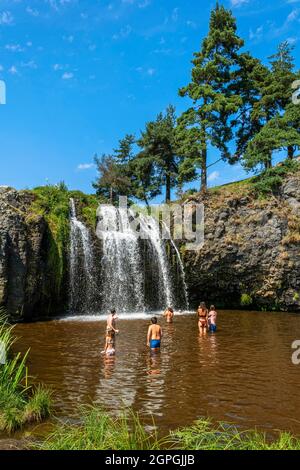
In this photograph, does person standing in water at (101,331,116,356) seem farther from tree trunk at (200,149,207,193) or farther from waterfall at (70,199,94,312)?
tree trunk at (200,149,207,193)

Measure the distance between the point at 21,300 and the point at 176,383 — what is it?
14095mm

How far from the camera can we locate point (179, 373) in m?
11.6

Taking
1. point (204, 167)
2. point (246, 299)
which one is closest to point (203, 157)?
point (204, 167)

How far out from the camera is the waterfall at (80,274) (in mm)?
26359

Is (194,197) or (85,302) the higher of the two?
(194,197)

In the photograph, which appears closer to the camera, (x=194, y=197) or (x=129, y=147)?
(x=194, y=197)

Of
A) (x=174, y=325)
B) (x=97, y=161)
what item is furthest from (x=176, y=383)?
(x=97, y=161)

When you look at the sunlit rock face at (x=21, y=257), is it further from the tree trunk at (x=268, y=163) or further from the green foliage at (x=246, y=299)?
the tree trunk at (x=268, y=163)

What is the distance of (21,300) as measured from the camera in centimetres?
2245

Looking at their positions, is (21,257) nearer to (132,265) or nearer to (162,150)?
(132,265)

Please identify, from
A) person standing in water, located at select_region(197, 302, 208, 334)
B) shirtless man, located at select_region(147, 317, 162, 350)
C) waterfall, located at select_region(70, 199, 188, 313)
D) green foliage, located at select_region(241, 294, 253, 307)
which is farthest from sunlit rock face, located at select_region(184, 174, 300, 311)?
shirtless man, located at select_region(147, 317, 162, 350)

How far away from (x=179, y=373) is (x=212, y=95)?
29905 millimetres
